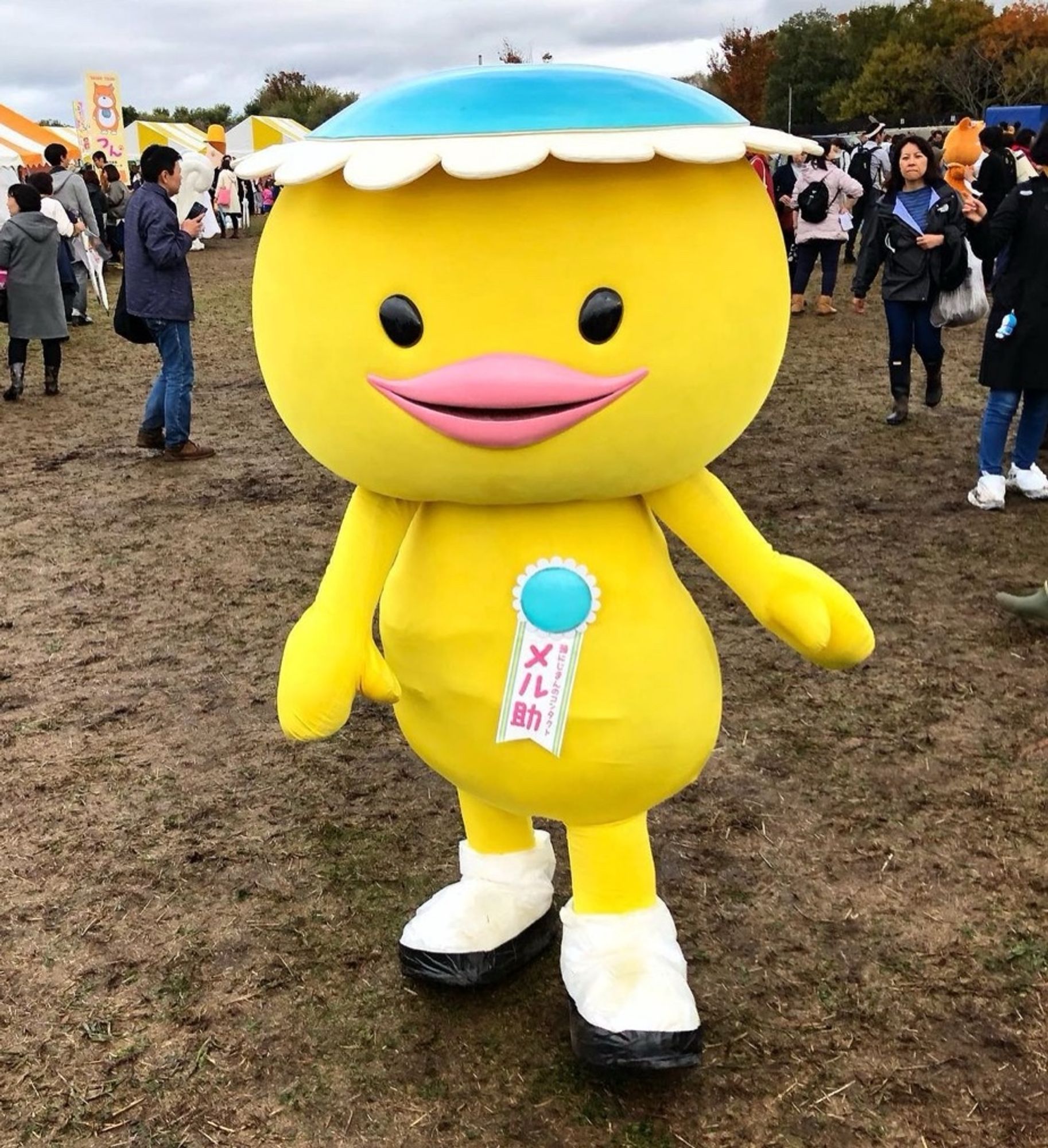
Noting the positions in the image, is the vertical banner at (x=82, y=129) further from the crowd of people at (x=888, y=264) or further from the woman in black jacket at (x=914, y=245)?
the woman in black jacket at (x=914, y=245)

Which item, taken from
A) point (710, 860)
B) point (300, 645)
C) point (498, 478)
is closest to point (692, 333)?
point (498, 478)

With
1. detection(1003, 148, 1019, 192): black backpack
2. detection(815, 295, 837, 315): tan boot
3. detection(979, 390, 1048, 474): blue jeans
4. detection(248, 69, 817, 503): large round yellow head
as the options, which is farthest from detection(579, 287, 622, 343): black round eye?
detection(815, 295, 837, 315): tan boot

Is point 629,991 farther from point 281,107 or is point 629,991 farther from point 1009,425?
point 281,107

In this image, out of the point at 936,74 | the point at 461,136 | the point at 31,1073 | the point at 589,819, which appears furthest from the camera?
A: the point at 936,74

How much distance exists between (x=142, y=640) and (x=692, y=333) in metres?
3.11

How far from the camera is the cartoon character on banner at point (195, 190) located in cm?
636

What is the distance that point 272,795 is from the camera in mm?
3180

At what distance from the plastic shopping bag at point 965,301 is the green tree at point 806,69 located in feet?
164

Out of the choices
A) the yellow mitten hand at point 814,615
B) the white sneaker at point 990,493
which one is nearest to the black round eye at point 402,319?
the yellow mitten hand at point 814,615

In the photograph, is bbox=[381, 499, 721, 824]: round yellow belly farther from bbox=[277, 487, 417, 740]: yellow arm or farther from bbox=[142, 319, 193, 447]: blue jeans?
bbox=[142, 319, 193, 447]: blue jeans

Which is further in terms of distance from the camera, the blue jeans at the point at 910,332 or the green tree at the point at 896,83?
the green tree at the point at 896,83

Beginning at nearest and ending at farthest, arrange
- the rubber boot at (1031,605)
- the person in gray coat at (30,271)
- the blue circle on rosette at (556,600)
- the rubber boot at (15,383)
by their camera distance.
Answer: the blue circle on rosette at (556,600), the rubber boot at (1031,605), the person in gray coat at (30,271), the rubber boot at (15,383)

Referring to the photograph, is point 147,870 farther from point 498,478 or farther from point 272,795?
point 498,478

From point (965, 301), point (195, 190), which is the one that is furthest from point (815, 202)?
point (195, 190)
